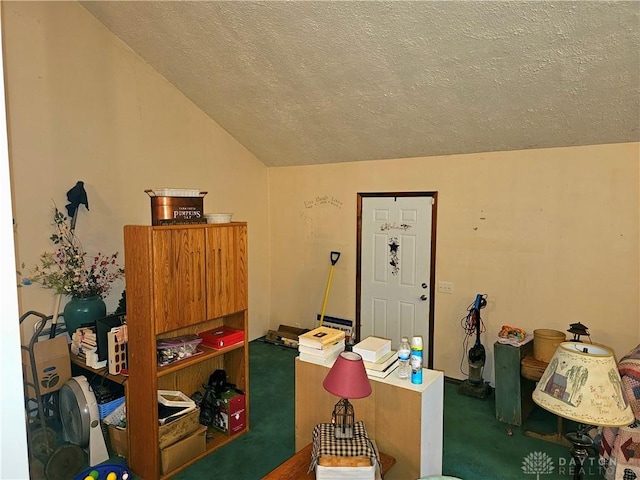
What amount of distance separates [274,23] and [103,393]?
3110 mm

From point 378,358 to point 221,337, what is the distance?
4.75 ft

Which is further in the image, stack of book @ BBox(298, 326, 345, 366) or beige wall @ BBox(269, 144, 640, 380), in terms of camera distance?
beige wall @ BBox(269, 144, 640, 380)

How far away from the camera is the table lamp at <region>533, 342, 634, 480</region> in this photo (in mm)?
1640

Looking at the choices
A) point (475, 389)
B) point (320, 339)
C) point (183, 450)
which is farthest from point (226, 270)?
point (475, 389)

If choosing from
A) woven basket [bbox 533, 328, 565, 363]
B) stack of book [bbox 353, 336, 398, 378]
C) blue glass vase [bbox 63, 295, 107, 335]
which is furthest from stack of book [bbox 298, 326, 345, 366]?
woven basket [bbox 533, 328, 565, 363]

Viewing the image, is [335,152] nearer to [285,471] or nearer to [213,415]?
[213,415]

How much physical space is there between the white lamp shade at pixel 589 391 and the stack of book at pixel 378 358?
2.72 ft

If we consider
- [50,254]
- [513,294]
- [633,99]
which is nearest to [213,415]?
[50,254]

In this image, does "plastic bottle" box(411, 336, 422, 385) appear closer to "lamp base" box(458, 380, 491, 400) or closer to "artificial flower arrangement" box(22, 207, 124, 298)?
"lamp base" box(458, 380, 491, 400)

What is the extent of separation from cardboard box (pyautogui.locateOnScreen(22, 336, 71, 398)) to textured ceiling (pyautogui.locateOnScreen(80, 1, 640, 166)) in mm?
2789

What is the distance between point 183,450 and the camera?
2959 millimetres

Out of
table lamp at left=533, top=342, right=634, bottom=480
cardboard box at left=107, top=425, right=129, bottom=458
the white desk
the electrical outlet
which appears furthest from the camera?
the electrical outlet

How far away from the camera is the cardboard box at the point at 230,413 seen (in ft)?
10.9

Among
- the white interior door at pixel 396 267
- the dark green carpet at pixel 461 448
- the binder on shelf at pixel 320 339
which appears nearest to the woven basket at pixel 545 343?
the dark green carpet at pixel 461 448
